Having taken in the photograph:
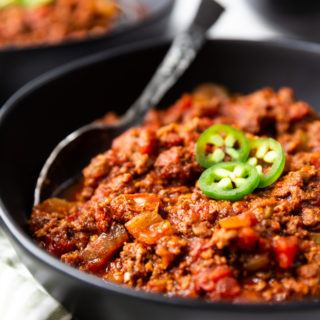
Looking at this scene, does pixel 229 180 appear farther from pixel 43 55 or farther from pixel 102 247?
pixel 43 55

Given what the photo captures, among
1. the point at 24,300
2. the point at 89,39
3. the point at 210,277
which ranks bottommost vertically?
the point at 24,300

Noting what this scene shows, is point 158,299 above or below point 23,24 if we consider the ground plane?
below

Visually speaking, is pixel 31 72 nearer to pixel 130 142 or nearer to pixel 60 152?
pixel 60 152

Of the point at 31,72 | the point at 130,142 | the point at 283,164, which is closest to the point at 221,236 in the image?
the point at 283,164

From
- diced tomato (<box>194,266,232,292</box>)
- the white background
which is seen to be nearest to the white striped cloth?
diced tomato (<box>194,266,232,292</box>)

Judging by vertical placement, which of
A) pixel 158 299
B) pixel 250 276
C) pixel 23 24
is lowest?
pixel 250 276

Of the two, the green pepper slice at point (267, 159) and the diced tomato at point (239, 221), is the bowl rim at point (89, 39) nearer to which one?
the green pepper slice at point (267, 159)

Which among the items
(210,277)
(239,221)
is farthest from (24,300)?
(239,221)
